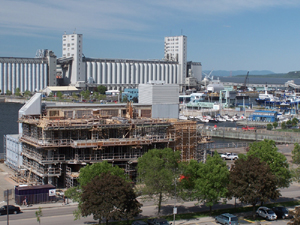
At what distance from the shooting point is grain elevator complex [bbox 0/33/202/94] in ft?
336

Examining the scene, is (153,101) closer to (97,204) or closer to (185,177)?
(185,177)

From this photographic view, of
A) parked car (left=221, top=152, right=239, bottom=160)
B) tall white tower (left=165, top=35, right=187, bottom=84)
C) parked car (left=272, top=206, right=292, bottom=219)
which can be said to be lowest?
parked car (left=272, top=206, right=292, bottom=219)

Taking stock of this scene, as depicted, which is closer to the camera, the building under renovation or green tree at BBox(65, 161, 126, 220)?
green tree at BBox(65, 161, 126, 220)

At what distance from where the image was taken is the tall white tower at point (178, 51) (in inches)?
4774

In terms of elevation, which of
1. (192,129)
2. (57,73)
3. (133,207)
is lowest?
(133,207)

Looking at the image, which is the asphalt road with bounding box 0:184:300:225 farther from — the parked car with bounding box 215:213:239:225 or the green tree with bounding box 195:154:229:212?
the green tree with bounding box 195:154:229:212

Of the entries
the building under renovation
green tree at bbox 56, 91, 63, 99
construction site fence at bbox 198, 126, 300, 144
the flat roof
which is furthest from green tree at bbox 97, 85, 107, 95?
the building under renovation

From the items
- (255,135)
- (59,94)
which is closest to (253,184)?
(255,135)

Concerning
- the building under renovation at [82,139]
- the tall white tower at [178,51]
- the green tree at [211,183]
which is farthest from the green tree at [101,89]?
the green tree at [211,183]

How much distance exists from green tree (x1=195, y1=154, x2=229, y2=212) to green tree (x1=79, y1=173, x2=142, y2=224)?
10.4ft

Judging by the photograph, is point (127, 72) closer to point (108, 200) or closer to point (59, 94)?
point (59, 94)

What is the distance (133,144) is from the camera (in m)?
22.1

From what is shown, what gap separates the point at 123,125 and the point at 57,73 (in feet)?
300

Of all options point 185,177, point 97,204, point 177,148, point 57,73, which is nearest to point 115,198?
point 97,204
